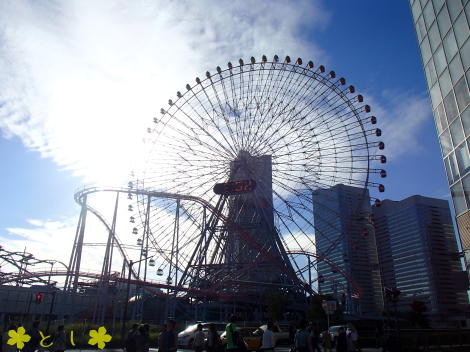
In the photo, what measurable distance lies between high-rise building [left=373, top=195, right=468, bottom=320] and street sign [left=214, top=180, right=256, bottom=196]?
75.1m

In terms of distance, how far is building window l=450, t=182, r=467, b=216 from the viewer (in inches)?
674

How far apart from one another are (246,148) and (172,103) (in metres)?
8.68

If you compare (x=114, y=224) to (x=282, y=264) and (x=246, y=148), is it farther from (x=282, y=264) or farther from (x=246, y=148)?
(x=282, y=264)

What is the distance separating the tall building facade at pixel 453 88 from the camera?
1669 centimetres

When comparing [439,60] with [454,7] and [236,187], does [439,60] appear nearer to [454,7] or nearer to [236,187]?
[454,7]

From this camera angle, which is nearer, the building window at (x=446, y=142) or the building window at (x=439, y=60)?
the building window at (x=446, y=142)

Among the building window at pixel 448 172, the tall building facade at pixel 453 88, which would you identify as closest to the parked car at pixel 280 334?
the tall building facade at pixel 453 88

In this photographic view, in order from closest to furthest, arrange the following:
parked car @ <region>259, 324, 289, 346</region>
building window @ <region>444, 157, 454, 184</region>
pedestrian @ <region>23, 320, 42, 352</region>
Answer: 1. pedestrian @ <region>23, 320, 42, 352</region>
2. building window @ <region>444, 157, 454, 184</region>
3. parked car @ <region>259, 324, 289, 346</region>

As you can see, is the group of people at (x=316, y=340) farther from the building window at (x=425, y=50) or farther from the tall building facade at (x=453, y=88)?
the building window at (x=425, y=50)

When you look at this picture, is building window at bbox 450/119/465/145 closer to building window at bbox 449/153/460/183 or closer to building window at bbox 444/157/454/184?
building window at bbox 449/153/460/183

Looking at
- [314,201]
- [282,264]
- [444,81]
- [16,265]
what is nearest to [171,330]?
[444,81]

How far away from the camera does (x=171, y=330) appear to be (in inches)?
425

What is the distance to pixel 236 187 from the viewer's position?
40938mm

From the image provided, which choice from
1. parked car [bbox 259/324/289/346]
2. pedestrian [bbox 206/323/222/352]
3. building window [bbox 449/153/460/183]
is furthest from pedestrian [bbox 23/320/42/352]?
building window [bbox 449/153/460/183]
